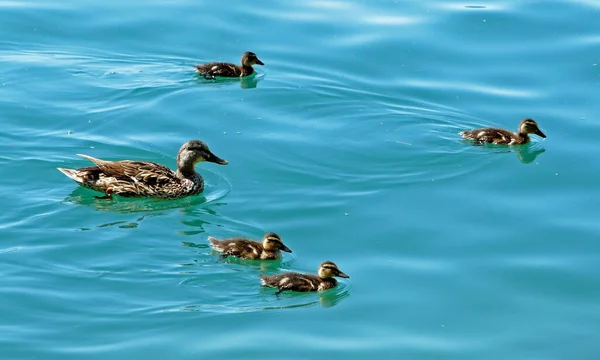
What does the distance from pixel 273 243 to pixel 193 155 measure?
6.46 ft

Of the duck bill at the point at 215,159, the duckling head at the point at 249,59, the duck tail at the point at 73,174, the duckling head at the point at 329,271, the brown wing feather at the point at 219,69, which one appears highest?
the duckling head at the point at 249,59

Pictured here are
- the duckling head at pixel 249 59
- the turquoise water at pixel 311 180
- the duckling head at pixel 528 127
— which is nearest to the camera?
the turquoise water at pixel 311 180

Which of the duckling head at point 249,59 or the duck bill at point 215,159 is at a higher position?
the duckling head at point 249,59

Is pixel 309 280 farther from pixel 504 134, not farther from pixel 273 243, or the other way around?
pixel 504 134

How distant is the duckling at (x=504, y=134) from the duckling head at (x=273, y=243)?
10.4ft

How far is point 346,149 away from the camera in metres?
12.6

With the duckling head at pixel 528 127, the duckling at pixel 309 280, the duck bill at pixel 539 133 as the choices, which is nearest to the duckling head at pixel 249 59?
the duckling head at pixel 528 127

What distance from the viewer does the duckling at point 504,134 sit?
12.7 metres

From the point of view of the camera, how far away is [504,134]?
12773mm

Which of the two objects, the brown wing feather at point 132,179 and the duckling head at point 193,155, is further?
the duckling head at point 193,155

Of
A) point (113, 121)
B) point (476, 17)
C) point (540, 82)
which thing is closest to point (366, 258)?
point (113, 121)

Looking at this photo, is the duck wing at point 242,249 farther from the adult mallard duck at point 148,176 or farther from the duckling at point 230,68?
the duckling at point 230,68

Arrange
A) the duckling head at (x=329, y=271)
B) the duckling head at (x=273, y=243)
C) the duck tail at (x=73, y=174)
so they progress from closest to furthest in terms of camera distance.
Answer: the duckling head at (x=329, y=271) → the duckling head at (x=273, y=243) → the duck tail at (x=73, y=174)

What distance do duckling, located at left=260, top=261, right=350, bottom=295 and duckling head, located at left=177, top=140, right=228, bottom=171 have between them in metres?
2.27
